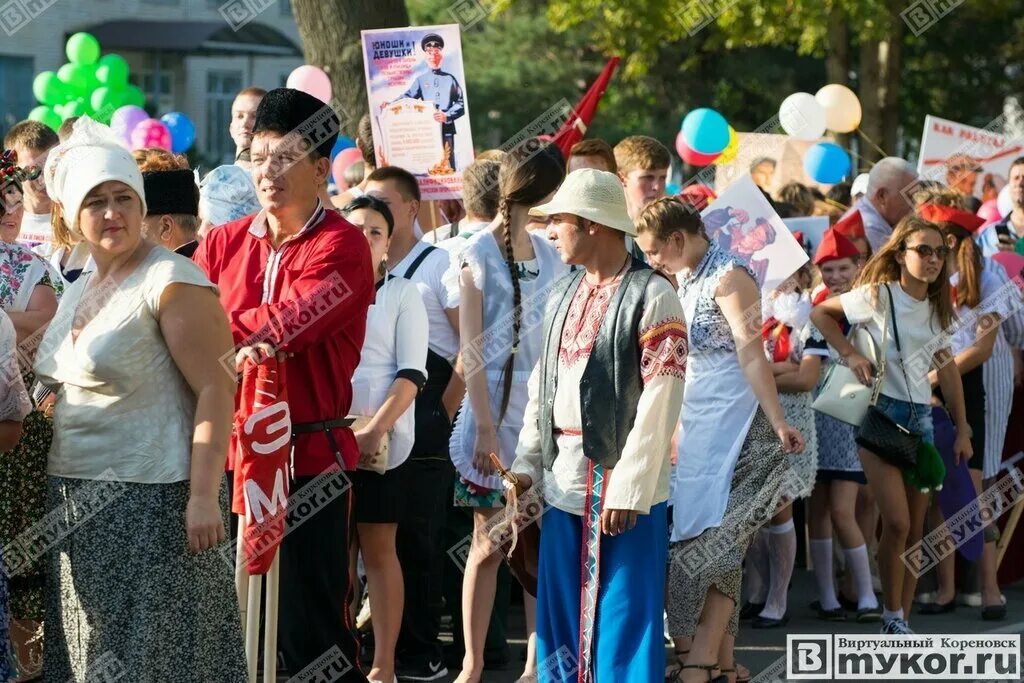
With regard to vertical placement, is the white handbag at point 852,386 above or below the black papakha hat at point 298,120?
below

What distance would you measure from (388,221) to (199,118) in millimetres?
35930

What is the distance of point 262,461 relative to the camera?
5.03 m

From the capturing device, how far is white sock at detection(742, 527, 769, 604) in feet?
29.6

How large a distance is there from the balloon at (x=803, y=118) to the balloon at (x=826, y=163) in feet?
3.49

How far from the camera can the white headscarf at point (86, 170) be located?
4.61 metres

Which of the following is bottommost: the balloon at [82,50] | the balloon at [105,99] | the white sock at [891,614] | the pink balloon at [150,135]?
the white sock at [891,614]

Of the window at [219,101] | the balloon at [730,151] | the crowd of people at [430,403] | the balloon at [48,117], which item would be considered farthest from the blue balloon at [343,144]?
the window at [219,101]

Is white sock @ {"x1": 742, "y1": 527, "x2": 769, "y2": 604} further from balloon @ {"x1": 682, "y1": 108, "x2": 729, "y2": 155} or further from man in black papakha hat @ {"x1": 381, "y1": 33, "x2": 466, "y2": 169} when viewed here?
balloon @ {"x1": 682, "y1": 108, "x2": 729, "y2": 155}

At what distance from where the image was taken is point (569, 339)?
18.2 feet

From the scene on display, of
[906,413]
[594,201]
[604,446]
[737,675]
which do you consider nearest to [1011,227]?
[906,413]

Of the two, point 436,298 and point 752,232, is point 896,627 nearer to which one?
point 752,232

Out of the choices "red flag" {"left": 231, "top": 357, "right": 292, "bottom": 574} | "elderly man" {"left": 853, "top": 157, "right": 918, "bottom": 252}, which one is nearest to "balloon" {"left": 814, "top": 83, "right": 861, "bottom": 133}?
"elderly man" {"left": 853, "top": 157, "right": 918, "bottom": 252}

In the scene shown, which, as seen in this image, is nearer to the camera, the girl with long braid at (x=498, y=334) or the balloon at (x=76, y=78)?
the girl with long braid at (x=498, y=334)

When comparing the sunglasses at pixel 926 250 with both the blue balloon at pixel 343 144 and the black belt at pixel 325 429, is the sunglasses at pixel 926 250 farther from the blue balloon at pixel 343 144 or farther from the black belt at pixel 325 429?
the blue balloon at pixel 343 144
